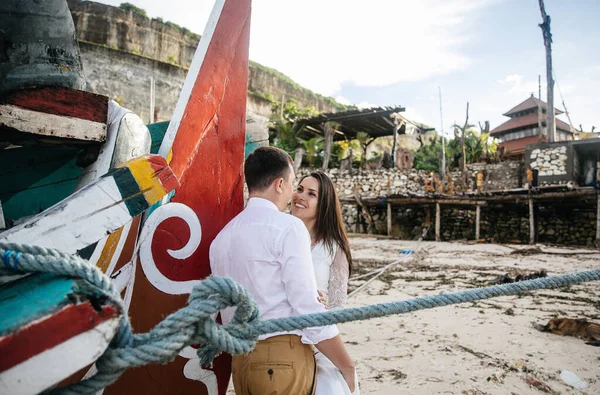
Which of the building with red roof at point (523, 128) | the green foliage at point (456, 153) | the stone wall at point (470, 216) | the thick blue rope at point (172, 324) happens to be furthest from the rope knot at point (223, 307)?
the building with red roof at point (523, 128)

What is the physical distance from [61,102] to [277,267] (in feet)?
3.27

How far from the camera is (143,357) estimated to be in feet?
2.24

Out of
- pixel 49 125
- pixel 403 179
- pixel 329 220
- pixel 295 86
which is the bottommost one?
pixel 329 220

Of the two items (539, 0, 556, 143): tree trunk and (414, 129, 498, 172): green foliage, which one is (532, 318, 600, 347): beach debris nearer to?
(539, 0, 556, 143): tree trunk

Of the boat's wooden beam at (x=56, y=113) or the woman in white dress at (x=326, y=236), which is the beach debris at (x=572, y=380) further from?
the boat's wooden beam at (x=56, y=113)

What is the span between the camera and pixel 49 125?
124 centimetres

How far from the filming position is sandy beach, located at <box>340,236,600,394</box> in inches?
100.0

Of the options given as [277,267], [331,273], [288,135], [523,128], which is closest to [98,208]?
[277,267]

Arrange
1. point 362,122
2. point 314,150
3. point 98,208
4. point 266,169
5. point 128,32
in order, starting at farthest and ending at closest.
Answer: point 128,32 → point 314,150 → point 362,122 → point 266,169 → point 98,208

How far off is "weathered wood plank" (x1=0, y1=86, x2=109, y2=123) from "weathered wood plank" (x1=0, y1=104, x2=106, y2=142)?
0.02m

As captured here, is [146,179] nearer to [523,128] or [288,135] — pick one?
[288,135]

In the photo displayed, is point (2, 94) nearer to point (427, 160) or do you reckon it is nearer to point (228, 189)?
point (228, 189)

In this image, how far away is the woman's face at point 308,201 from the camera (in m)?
2.22

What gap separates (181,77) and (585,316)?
21.4 meters
